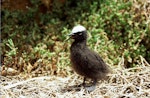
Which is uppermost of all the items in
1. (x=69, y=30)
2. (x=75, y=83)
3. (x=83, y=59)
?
(x=69, y=30)

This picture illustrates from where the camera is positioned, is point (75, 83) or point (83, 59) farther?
point (75, 83)

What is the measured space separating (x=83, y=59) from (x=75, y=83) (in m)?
0.49

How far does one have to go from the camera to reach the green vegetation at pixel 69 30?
6.95 meters

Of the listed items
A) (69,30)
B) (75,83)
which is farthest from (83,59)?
(69,30)

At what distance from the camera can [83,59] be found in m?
5.77

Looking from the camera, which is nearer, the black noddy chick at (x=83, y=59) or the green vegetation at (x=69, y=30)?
the black noddy chick at (x=83, y=59)

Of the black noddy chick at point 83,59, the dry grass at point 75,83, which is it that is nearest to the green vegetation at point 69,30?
the dry grass at point 75,83

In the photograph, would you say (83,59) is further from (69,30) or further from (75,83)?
(69,30)

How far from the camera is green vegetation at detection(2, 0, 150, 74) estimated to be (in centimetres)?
695

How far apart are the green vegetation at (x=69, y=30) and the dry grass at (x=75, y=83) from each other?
63 cm

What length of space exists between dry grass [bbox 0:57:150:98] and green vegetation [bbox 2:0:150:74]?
63 cm

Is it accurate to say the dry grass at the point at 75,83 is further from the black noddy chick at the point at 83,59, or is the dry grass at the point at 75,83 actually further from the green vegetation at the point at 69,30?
the green vegetation at the point at 69,30

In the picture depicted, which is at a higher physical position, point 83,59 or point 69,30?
point 69,30

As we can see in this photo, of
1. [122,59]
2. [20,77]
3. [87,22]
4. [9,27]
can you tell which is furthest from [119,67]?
[9,27]
